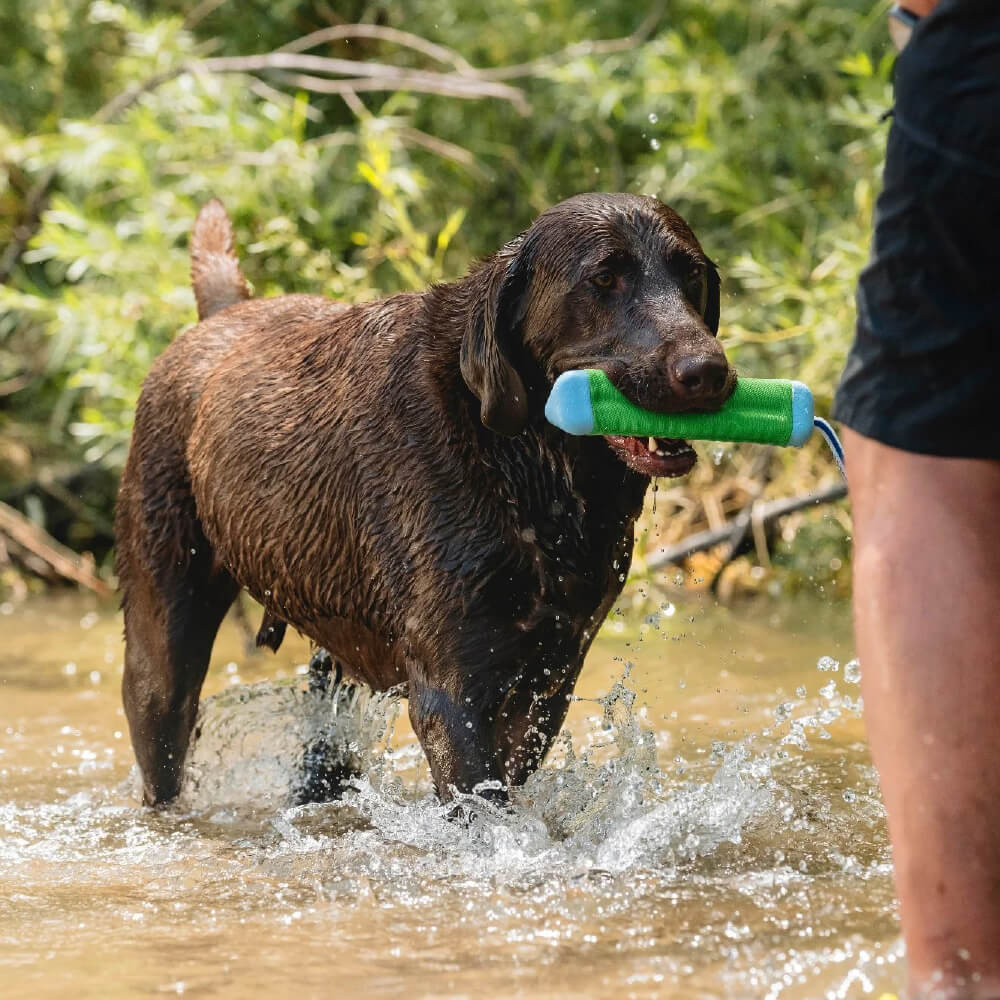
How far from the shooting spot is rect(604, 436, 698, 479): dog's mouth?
9.73ft

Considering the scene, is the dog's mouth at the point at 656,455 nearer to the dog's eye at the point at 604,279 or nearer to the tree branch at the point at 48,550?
the dog's eye at the point at 604,279

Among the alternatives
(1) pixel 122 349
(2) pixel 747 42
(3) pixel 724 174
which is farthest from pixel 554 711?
(2) pixel 747 42

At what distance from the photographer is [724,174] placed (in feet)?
22.6

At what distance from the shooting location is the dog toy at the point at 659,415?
293cm

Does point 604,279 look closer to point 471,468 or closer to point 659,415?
point 659,415

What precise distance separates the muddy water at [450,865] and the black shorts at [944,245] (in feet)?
2.64

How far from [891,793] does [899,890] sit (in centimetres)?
13

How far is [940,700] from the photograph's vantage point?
1978mm

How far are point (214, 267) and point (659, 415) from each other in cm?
201

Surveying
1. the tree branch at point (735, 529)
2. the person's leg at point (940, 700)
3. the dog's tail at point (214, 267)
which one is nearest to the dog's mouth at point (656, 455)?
the person's leg at point (940, 700)

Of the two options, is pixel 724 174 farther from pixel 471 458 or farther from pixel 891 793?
pixel 891 793

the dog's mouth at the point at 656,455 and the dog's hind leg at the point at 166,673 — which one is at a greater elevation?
the dog's mouth at the point at 656,455

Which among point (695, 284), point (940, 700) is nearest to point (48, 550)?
point (695, 284)

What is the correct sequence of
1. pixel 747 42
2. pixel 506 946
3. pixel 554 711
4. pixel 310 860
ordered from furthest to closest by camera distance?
pixel 747 42 < pixel 554 711 < pixel 310 860 < pixel 506 946
